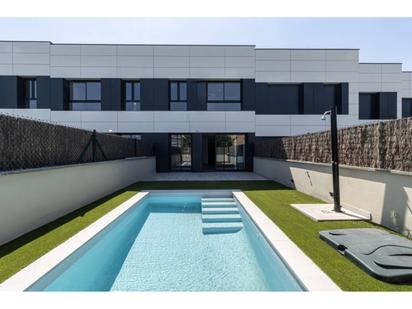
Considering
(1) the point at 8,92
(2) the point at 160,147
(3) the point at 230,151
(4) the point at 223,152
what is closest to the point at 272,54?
(3) the point at 230,151

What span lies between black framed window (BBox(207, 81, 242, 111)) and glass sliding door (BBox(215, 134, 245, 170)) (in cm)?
227

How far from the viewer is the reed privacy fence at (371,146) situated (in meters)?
5.05

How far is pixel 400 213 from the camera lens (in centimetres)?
507

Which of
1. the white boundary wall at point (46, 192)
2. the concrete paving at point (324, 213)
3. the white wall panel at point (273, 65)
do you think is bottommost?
the concrete paving at point (324, 213)

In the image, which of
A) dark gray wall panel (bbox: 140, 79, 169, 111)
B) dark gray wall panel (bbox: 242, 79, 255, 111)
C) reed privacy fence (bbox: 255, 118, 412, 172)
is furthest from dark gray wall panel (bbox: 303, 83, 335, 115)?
dark gray wall panel (bbox: 140, 79, 169, 111)

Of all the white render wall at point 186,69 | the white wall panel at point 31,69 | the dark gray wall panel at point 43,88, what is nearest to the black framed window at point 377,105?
the white render wall at point 186,69

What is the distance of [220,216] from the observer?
7531mm

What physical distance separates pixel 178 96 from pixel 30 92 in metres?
11.4

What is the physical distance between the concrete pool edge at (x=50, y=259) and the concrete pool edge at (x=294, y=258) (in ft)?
11.8

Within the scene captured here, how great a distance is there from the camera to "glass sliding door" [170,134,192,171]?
62.2 ft

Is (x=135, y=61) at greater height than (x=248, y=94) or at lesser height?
greater

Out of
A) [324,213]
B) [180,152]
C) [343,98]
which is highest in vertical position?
[343,98]

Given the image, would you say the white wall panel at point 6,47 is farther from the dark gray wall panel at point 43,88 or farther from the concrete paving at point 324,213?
the concrete paving at point 324,213

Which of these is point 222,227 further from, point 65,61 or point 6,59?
point 6,59
